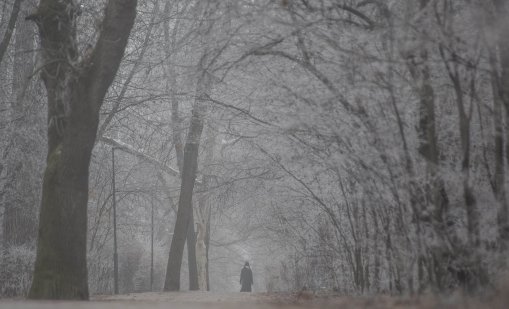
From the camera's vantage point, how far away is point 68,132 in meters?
7.82

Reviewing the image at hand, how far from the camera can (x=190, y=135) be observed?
15219 millimetres

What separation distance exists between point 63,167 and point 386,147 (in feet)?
14.1

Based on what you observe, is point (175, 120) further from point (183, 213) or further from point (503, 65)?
point (503, 65)

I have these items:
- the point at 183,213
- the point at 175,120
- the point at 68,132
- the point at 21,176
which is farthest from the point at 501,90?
the point at 21,176

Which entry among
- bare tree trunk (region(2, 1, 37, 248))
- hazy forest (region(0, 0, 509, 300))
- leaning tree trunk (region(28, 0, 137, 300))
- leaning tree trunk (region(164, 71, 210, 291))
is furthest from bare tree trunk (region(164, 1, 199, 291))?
leaning tree trunk (region(28, 0, 137, 300))

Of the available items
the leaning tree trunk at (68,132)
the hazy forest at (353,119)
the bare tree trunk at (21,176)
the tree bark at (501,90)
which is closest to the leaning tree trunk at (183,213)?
the bare tree trunk at (21,176)

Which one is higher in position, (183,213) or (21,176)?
(21,176)

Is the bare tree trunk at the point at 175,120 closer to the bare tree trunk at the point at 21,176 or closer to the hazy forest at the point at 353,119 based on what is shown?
the hazy forest at the point at 353,119

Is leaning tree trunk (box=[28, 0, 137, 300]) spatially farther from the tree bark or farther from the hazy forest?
the tree bark

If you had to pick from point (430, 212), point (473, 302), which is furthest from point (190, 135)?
A: point (473, 302)

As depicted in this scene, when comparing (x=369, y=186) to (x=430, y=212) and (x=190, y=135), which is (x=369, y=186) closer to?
(x=430, y=212)

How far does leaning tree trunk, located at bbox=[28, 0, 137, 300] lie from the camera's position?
752 cm

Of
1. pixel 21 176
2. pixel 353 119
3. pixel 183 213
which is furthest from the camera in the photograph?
pixel 183 213

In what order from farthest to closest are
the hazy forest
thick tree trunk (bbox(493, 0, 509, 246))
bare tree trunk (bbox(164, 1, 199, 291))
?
bare tree trunk (bbox(164, 1, 199, 291))
the hazy forest
thick tree trunk (bbox(493, 0, 509, 246))
